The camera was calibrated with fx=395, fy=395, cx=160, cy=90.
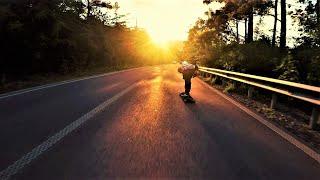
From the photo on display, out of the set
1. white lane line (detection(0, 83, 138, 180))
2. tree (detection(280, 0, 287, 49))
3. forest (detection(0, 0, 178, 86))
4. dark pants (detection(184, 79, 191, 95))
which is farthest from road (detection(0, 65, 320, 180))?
tree (detection(280, 0, 287, 49))

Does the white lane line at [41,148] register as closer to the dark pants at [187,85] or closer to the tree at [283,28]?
the dark pants at [187,85]

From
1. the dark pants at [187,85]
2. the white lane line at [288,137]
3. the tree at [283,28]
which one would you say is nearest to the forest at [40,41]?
the dark pants at [187,85]

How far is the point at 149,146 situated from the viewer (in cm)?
645

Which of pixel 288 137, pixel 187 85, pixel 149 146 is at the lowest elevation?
pixel 288 137

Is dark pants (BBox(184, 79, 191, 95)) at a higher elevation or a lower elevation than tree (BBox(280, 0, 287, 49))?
lower

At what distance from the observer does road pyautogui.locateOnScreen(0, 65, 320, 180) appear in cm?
512

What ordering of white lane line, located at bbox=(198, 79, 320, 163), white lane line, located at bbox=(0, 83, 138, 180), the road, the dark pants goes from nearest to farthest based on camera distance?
white lane line, located at bbox=(0, 83, 138, 180)
the road
white lane line, located at bbox=(198, 79, 320, 163)
the dark pants

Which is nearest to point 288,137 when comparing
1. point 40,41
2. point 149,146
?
point 149,146

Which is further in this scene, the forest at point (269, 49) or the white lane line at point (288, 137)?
the forest at point (269, 49)

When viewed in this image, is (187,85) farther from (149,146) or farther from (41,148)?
(41,148)

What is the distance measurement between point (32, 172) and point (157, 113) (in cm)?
553

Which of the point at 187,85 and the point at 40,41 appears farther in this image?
the point at 40,41

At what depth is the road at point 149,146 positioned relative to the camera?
16.8 feet

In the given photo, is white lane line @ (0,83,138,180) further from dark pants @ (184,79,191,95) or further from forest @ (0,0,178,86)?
forest @ (0,0,178,86)
